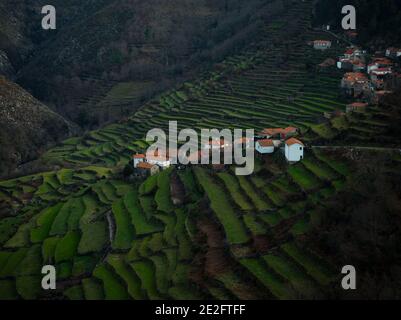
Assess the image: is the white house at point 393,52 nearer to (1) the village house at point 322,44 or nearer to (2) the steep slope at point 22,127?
(1) the village house at point 322,44

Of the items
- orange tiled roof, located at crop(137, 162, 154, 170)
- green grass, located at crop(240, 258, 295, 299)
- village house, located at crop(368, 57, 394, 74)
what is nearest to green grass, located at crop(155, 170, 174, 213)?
orange tiled roof, located at crop(137, 162, 154, 170)

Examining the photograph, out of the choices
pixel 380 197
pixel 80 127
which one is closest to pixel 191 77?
pixel 80 127

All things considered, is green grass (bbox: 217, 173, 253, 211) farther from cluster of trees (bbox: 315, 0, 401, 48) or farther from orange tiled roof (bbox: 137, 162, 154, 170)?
cluster of trees (bbox: 315, 0, 401, 48)

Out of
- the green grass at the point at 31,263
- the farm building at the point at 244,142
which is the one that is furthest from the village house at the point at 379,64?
the green grass at the point at 31,263

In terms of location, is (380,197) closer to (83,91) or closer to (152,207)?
(152,207)

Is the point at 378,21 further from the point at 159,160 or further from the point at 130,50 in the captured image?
the point at 130,50

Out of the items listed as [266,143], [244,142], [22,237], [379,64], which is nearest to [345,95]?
[379,64]
